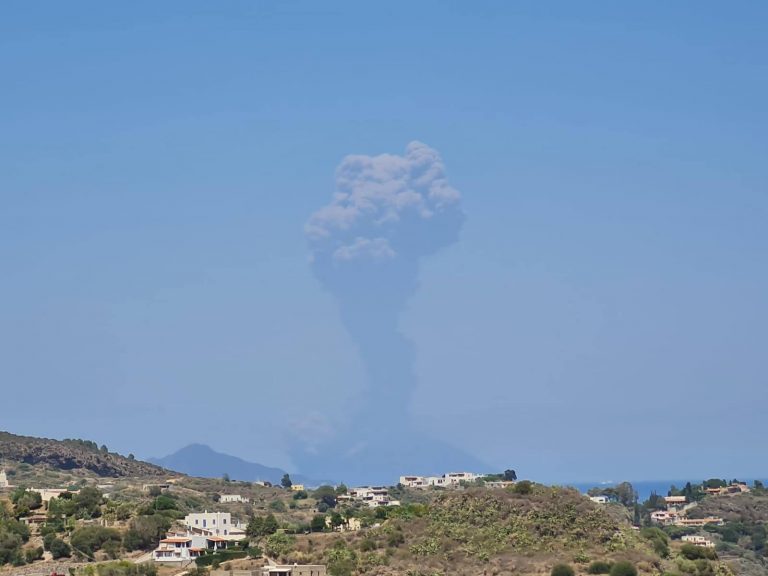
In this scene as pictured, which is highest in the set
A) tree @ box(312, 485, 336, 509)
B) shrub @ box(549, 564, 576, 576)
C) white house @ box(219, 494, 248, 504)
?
tree @ box(312, 485, 336, 509)

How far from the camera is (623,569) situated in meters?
88.3

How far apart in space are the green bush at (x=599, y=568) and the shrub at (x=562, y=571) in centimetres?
117

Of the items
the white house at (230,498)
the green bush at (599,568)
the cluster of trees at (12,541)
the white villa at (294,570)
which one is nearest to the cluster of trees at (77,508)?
the cluster of trees at (12,541)

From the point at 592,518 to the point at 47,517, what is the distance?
42.5m

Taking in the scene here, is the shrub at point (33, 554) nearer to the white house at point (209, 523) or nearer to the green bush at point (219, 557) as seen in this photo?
the white house at point (209, 523)

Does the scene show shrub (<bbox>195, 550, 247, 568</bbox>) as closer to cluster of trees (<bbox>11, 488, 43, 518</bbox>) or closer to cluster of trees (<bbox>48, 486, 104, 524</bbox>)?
cluster of trees (<bbox>48, 486, 104, 524</bbox>)

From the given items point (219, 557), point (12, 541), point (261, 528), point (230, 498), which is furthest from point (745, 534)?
point (12, 541)

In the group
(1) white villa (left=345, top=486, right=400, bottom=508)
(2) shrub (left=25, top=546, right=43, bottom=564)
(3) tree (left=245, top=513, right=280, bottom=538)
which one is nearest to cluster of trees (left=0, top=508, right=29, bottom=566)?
(2) shrub (left=25, top=546, right=43, bottom=564)

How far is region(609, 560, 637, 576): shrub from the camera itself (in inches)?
3465

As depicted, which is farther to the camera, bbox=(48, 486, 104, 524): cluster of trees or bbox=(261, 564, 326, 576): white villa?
bbox=(48, 486, 104, 524): cluster of trees

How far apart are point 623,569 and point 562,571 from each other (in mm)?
3642

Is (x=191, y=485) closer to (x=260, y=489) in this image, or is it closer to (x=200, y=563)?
(x=260, y=489)

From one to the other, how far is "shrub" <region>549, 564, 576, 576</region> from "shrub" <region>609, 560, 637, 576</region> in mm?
2401

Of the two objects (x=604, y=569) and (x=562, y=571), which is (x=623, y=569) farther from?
(x=562, y=571)
